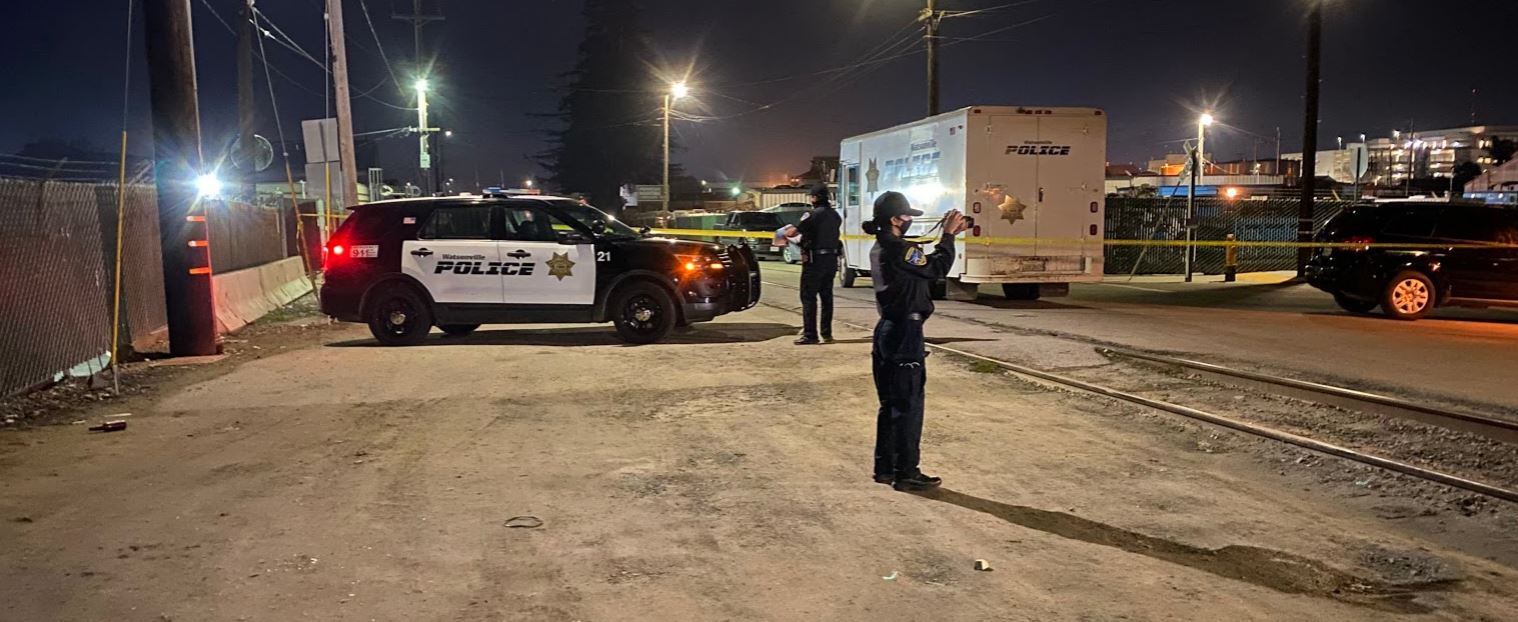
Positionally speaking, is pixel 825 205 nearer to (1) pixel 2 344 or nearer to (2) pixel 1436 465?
(2) pixel 1436 465

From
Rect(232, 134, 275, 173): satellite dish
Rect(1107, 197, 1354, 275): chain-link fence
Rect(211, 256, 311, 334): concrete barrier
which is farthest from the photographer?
Rect(1107, 197, 1354, 275): chain-link fence

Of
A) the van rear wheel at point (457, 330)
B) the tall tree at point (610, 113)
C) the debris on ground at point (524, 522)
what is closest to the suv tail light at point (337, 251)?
the van rear wheel at point (457, 330)

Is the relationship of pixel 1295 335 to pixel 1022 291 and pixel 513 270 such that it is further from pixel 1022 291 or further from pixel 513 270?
pixel 513 270

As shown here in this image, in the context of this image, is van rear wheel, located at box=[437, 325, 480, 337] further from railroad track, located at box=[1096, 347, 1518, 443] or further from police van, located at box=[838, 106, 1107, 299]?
railroad track, located at box=[1096, 347, 1518, 443]

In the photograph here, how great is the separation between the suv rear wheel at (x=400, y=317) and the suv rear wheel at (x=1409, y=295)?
12.4 metres

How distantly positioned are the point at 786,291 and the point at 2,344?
1293 centimetres

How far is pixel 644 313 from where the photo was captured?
1173 centimetres

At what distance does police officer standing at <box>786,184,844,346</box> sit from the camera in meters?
11.3

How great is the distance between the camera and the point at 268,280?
1659cm

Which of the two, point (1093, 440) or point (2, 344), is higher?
point (2, 344)

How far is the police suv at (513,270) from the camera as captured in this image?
11.7 metres

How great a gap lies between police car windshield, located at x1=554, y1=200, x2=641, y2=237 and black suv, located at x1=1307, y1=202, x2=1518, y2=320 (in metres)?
9.85

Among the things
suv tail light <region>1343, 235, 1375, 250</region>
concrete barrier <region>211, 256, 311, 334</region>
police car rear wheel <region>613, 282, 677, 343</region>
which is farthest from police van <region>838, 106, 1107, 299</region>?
concrete barrier <region>211, 256, 311, 334</region>

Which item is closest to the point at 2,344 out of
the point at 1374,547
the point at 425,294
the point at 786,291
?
the point at 425,294
